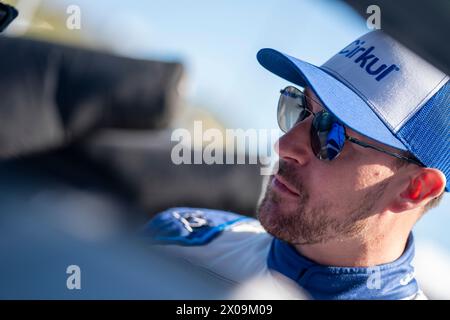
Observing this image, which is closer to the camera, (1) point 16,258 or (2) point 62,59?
(1) point 16,258

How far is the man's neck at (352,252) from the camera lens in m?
1.42

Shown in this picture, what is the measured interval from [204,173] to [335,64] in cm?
59

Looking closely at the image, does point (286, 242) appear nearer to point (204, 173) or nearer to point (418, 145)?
point (418, 145)

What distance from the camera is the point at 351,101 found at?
135 centimetres

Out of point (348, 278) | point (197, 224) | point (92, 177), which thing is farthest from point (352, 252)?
point (92, 177)

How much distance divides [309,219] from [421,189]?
0.28 meters

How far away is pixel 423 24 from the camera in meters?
0.66

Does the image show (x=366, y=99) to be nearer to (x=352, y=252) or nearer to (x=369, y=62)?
(x=369, y=62)

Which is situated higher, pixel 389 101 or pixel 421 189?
pixel 389 101

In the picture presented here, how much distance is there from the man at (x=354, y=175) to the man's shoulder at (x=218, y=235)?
1 cm

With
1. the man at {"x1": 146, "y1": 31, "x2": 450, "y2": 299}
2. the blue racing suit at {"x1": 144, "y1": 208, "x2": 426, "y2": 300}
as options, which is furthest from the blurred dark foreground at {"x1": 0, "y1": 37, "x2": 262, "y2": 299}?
the man at {"x1": 146, "y1": 31, "x2": 450, "y2": 299}

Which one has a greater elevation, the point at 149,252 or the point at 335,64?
the point at 335,64
